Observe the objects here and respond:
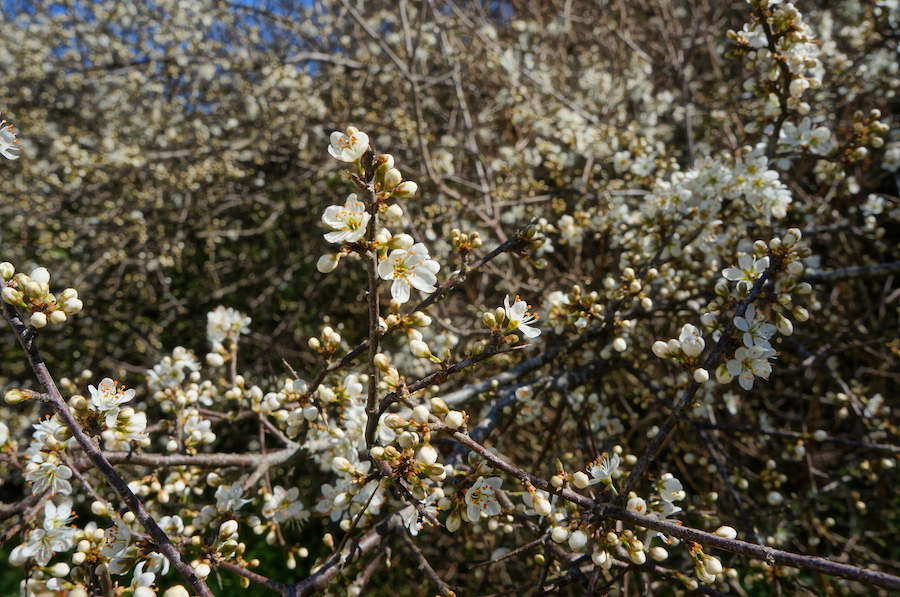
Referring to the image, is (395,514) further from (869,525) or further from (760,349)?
(869,525)

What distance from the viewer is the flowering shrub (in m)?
1.56

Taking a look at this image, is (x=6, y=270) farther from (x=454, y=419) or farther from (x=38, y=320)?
(x=454, y=419)

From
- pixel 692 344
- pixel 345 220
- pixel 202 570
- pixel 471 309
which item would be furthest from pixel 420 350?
pixel 471 309

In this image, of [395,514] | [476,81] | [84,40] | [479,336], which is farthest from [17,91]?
[395,514]

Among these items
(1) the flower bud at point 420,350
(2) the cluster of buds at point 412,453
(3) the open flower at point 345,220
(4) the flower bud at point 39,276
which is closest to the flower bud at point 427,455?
(2) the cluster of buds at point 412,453

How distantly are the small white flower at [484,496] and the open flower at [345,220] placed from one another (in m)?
0.83

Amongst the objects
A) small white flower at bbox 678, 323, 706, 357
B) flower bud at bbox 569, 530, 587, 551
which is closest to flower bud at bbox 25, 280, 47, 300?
flower bud at bbox 569, 530, 587, 551

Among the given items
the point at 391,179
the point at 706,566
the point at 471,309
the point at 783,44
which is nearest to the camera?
the point at 391,179

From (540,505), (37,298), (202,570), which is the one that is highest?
(37,298)

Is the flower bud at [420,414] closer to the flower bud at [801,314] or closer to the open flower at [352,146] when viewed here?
the open flower at [352,146]

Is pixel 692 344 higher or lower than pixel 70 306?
higher

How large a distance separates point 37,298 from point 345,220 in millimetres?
920

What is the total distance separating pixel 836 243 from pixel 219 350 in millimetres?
4414

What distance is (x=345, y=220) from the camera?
143 centimetres
